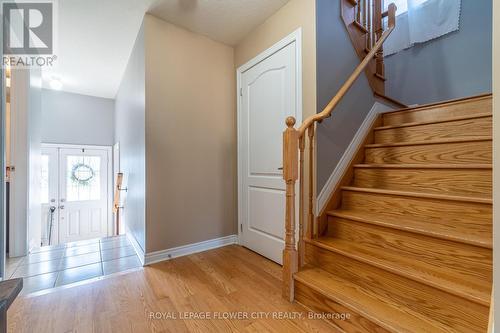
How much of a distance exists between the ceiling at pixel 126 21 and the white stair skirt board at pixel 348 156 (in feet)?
4.47

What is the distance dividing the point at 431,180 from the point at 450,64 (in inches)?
86.5

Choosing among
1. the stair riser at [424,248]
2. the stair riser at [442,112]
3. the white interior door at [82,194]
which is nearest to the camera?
the stair riser at [424,248]

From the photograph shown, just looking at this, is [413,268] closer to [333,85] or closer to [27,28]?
[333,85]

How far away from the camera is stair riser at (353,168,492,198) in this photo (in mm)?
1396

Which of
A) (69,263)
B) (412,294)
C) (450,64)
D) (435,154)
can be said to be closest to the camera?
(412,294)

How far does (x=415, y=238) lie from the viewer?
135 cm

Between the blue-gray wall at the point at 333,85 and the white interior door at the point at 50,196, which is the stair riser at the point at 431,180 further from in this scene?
the white interior door at the point at 50,196

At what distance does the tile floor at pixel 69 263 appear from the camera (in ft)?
6.09

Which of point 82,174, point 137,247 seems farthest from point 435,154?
point 82,174

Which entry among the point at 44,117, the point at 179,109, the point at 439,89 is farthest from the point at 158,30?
the point at 44,117

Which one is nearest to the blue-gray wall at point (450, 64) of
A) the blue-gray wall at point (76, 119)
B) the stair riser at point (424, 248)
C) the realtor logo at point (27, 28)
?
the stair riser at point (424, 248)

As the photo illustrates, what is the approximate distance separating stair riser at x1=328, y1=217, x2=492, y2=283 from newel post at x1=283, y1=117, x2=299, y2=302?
0.44 meters

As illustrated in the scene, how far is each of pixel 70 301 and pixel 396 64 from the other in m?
4.48

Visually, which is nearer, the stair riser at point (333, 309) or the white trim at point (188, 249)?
the stair riser at point (333, 309)
